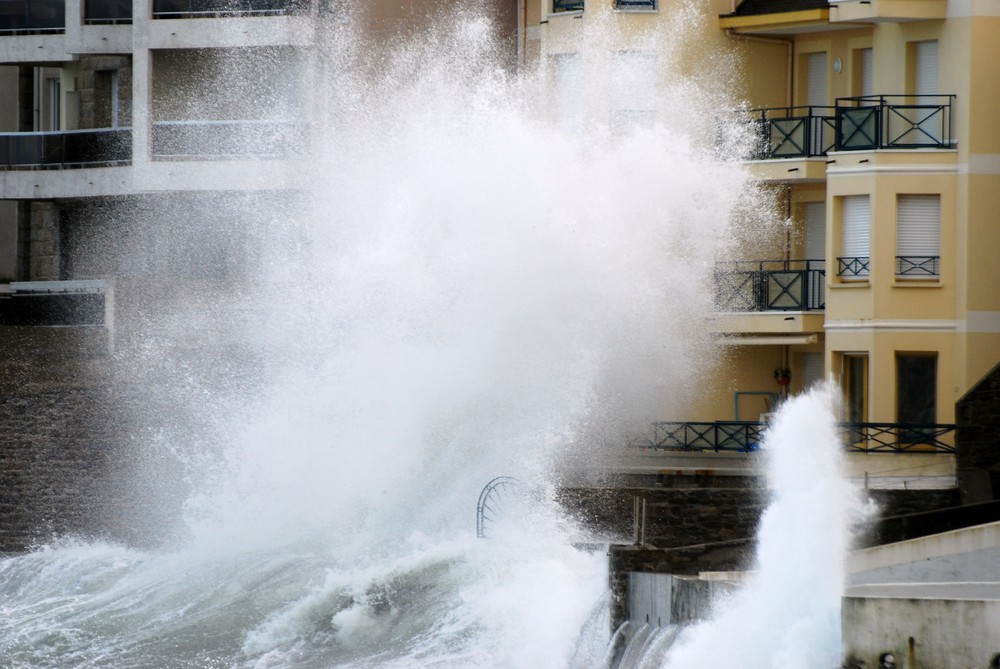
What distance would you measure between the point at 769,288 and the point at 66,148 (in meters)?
16.7

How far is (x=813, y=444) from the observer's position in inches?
941

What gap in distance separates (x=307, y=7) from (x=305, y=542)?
1275 centimetres

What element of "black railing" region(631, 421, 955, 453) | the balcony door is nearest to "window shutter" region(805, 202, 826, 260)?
the balcony door

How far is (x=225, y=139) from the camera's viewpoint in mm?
43031

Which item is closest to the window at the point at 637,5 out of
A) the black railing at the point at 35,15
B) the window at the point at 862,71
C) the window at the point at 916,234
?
the window at the point at 862,71

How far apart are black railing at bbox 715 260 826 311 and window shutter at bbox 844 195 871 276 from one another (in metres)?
1.46

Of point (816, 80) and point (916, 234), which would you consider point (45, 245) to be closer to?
point (816, 80)

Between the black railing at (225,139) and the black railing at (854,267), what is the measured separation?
39.6ft

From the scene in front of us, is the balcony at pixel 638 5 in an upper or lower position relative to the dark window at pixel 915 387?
upper

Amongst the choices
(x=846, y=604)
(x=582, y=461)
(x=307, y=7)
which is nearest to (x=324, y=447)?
(x=582, y=461)

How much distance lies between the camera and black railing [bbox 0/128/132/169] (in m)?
44.8

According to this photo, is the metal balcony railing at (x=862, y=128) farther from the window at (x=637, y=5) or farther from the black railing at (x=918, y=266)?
the window at (x=637, y=5)

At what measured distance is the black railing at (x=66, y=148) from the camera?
1763 inches

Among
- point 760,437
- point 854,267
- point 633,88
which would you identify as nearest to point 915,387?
point 854,267
